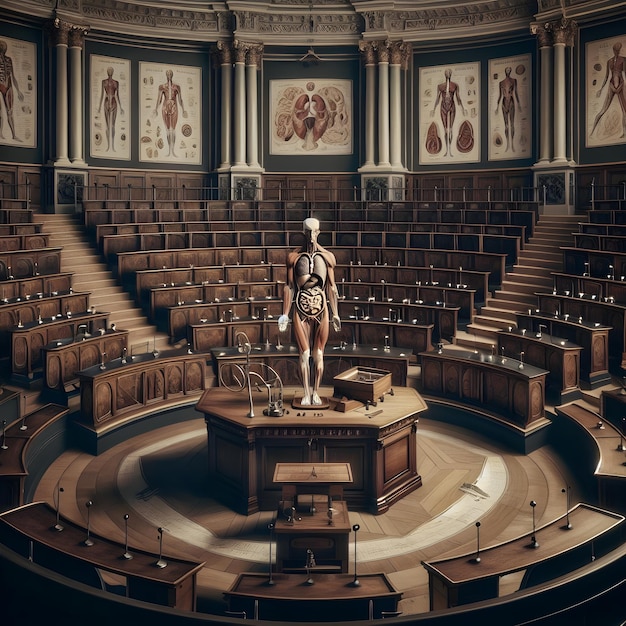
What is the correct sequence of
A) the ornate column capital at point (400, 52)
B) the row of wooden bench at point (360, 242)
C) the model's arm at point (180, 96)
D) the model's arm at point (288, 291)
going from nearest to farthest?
the model's arm at point (288, 291) → the row of wooden bench at point (360, 242) → the ornate column capital at point (400, 52) → the model's arm at point (180, 96)

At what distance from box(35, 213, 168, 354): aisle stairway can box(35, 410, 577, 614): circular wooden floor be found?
359cm

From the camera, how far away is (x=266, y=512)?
29.5 ft

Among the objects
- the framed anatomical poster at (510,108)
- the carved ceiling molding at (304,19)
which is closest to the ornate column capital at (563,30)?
the carved ceiling molding at (304,19)

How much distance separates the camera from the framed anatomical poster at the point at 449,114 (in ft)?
70.7

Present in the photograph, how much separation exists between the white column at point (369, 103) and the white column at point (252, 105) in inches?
128

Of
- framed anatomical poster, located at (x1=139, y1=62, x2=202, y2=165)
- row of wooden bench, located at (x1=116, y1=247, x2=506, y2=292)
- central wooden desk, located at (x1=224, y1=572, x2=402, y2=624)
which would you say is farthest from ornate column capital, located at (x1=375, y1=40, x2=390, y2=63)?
central wooden desk, located at (x1=224, y1=572, x2=402, y2=624)

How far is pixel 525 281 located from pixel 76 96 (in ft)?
43.3

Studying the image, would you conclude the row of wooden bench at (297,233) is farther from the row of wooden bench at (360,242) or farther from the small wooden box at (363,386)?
the small wooden box at (363,386)

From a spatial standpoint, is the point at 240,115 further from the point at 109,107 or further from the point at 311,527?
the point at 311,527

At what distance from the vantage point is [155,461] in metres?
10.3

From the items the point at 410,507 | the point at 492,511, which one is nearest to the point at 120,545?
the point at 410,507

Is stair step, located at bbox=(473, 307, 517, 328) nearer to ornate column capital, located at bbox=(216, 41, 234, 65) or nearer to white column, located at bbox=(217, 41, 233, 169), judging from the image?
white column, located at bbox=(217, 41, 233, 169)

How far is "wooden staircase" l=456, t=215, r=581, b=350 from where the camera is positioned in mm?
14336

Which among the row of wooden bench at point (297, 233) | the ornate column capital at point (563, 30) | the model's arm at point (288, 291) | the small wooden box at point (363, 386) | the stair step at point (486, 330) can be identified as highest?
the ornate column capital at point (563, 30)
